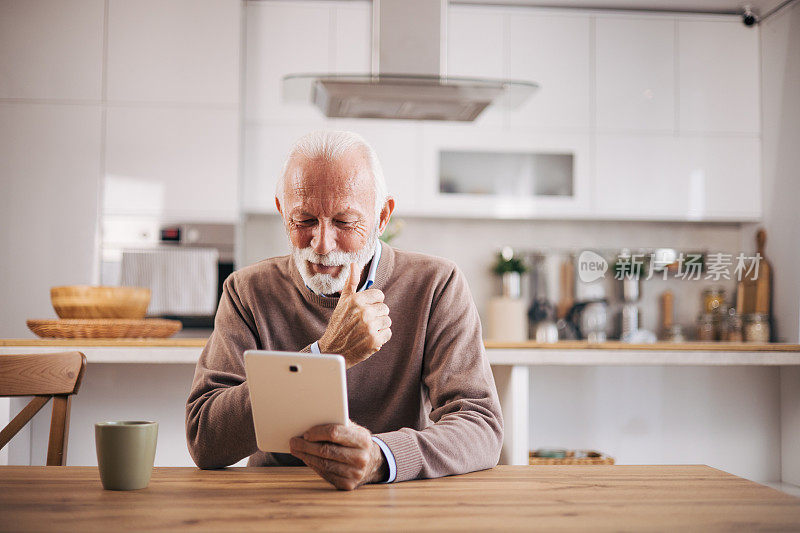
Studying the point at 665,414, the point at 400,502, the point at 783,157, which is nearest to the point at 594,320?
the point at 665,414

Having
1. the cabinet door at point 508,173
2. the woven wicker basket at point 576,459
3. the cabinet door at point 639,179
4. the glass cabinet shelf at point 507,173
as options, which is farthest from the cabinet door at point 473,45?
the woven wicker basket at point 576,459

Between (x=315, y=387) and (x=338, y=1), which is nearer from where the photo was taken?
(x=315, y=387)

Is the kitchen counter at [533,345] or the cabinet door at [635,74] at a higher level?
the cabinet door at [635,74]

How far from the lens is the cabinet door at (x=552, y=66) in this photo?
4.10 metres

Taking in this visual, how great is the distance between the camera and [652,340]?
4.25 meters

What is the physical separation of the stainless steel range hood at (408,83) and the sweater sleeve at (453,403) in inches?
54.7

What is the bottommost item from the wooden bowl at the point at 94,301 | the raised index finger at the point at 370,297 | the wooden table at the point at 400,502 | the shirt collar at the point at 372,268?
the wooden table at the point at 400,502

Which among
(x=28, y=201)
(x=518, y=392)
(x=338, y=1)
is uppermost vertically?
(x=338, y=1)

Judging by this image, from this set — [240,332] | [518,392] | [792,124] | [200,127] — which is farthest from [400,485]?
[792,124]

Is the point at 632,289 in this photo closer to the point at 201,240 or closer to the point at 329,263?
the point at 201,240

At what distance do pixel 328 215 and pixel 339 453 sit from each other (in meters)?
0.49

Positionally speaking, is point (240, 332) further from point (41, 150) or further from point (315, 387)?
point (41, 150)

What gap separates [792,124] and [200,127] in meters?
2.99

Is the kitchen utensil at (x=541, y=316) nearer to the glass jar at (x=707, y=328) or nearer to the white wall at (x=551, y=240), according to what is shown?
the white wall at (x=551, y=240)
